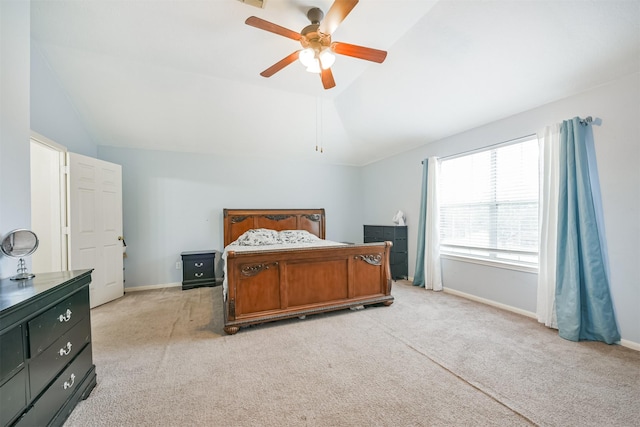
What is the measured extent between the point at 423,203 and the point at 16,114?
4.57 meters

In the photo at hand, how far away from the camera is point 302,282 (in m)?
3.08

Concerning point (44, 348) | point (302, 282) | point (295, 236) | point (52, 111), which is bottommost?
point (302, 282)

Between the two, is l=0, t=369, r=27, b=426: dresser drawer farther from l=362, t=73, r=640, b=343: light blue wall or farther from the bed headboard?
l=362, t=73, r=640, b=343: light blue wall

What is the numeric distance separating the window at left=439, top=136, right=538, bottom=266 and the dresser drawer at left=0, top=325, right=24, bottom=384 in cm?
427

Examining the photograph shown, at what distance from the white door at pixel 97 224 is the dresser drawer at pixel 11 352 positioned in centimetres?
269

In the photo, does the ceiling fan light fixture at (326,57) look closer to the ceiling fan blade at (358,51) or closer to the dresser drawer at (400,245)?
the ceiling fan blade at (358,51)

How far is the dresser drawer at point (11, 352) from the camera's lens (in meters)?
1.08

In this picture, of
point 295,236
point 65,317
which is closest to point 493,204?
point 295,236

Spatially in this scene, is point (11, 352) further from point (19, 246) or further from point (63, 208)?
point (63, 208)

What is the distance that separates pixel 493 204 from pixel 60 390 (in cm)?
445

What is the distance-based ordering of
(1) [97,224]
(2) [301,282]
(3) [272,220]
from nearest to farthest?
(2) [301,282] < (1) [97,224] < (3) [272,220]

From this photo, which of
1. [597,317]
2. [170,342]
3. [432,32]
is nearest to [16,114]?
[170,342]

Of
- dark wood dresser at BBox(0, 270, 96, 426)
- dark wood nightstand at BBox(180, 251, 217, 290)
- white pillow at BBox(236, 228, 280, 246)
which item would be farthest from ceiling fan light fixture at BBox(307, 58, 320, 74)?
dark wood nightstand at BBox(180, 251, 217, 290)

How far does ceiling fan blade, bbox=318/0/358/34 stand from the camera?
173 centimetres
